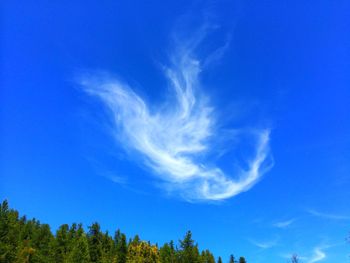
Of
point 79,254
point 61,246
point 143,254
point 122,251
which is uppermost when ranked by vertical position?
point 122,251

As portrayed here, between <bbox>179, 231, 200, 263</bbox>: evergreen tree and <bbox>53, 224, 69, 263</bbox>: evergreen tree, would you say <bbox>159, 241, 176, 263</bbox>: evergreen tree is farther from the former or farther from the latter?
<bbox>53, 224, 69, 263</bbox>: evergreen tree

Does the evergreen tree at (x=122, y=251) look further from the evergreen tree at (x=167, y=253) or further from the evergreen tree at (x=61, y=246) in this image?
the evergreen tree at (x=61, y=246)

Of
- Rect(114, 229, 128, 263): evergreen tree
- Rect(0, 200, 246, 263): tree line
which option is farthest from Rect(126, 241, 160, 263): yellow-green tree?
Rect(114, 229, 128, 263): evergreen tree

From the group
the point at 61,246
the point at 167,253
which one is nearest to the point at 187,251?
the point at 167,253

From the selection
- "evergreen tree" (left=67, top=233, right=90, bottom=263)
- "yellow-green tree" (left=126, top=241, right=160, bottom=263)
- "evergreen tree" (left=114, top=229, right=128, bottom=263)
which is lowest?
"evergreen tree" (left=67, top=233, right=90, bottom=263)

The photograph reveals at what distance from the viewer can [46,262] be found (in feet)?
279

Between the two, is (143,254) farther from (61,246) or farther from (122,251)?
(61,246)

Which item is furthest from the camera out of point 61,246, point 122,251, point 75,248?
point 122,251

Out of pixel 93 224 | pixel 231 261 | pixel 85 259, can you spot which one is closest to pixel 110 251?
pixel 93 224

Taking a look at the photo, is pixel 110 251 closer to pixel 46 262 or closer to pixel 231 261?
pixel 46 262

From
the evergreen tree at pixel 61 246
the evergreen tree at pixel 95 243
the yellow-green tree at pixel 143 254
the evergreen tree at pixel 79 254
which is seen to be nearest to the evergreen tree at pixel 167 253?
the yellow-green tree at pixel 143 254

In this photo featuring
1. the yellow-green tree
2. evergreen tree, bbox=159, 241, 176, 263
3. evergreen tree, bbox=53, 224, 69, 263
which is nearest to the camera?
Answer: evergreen tree, bbox=53, 224, 69, 263

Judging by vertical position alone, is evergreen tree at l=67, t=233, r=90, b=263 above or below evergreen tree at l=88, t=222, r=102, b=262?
below

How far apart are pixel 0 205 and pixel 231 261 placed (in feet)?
245
